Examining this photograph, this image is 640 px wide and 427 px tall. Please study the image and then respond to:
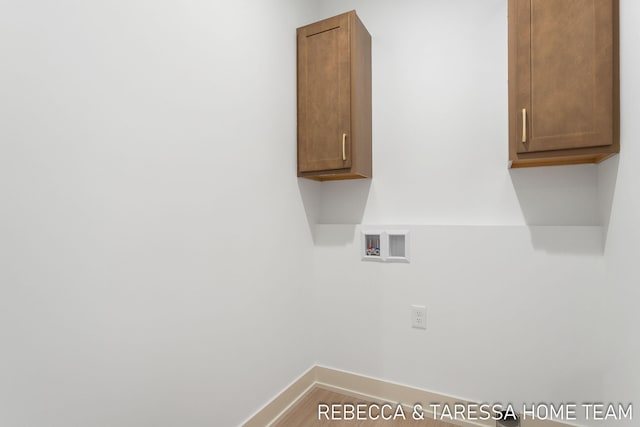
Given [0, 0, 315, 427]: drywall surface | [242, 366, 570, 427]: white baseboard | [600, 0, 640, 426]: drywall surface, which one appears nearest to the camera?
[0, 0, 315, 427]: drywall surface

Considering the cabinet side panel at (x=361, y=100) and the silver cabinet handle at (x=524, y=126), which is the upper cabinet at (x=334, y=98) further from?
the silver cabinet handle at (x=524, y=126)

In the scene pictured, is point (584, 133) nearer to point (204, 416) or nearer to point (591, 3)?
point (591, 3)

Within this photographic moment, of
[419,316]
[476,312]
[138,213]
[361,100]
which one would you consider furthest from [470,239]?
[138,213]

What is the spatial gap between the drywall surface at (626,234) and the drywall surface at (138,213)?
151 cm

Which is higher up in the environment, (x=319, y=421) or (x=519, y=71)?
(x=519, y=71)

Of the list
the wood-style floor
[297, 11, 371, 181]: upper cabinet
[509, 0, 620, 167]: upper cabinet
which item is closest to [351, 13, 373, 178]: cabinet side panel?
[297, 11, 371, 181]: upper cabinet

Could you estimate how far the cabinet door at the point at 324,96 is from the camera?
180 centimetres

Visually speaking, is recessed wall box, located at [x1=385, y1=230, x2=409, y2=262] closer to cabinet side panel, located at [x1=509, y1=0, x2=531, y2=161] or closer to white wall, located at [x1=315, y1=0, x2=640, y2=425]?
white wall, located at [x1=315, y1=0, x2=640, y2=425]

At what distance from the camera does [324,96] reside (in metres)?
1.87

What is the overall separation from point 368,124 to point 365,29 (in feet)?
1.90

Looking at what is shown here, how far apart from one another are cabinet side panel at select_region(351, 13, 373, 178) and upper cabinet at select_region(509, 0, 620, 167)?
0.74 m

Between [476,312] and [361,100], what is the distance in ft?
4.35

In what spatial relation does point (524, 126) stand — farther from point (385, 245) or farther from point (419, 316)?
point (419, 316)

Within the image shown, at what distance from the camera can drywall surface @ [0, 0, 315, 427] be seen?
0.82 metres
